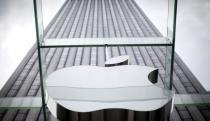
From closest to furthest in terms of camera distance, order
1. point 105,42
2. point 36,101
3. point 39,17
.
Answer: point 39,17 → point 105,42 → point 36,101

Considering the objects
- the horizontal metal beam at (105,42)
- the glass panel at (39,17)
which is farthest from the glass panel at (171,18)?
the glass panel at (39,17)

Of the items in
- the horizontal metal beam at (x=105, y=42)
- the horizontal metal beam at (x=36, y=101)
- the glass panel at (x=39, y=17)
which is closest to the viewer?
the glass panel at (x=39, y=17)

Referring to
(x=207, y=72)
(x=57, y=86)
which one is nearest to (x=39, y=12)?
(x=57, y=86)

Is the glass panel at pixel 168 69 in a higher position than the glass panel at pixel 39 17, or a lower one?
lower

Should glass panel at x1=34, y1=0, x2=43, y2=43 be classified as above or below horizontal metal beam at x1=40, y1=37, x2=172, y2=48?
above

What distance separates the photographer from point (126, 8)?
7.85 m

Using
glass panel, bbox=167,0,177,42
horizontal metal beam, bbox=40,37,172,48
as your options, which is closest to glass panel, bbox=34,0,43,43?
horizontal metal beam, bbox=40,37,172,48

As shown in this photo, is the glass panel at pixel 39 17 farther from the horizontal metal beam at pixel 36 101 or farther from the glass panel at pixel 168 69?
the horizontal metal beam at pixel 36 101

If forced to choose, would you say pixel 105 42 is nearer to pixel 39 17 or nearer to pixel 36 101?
pixel 39 17

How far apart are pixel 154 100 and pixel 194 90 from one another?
2.40 m

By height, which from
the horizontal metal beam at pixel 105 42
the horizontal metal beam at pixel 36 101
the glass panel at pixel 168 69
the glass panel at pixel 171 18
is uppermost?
the glass panel at pixel 171 18

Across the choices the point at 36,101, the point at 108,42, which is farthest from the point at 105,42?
the point at 36,101

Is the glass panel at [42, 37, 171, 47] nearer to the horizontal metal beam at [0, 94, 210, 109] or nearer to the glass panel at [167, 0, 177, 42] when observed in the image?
the glass panel at [167, 0, 177, 42]

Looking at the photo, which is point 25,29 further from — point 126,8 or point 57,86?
point 126,8
